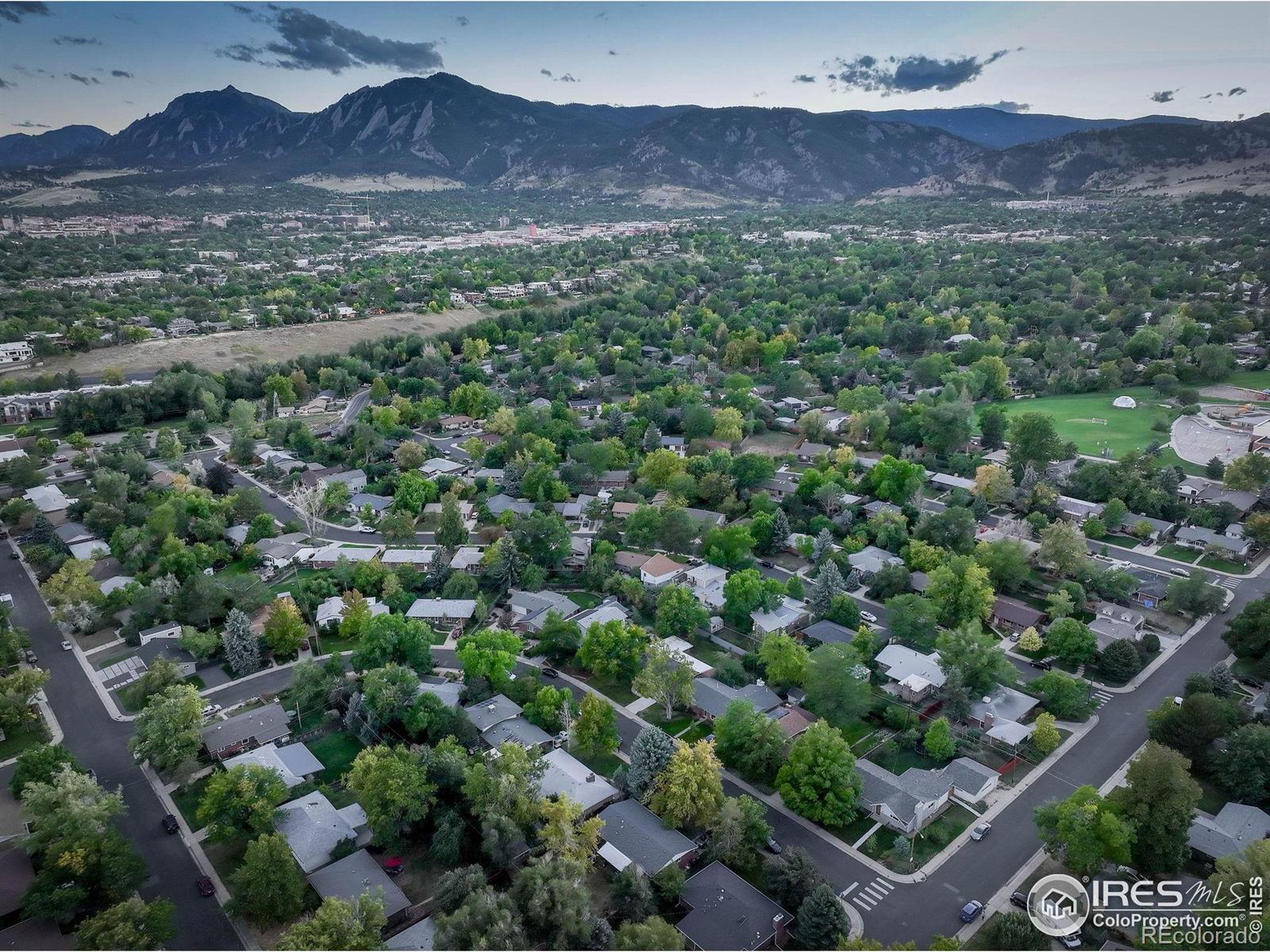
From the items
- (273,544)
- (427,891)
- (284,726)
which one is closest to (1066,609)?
(427,891)

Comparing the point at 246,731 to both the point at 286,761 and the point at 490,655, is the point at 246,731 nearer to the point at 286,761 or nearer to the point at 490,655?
the point at 286,761

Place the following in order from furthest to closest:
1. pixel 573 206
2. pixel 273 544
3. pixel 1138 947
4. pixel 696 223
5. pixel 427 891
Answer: pixel 573 206
pixel 696 223
pixel 273 544
pixel 427 891
pixel 1138 947

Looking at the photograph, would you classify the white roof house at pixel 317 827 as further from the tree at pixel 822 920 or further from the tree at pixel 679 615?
the tree at pixel 679 615

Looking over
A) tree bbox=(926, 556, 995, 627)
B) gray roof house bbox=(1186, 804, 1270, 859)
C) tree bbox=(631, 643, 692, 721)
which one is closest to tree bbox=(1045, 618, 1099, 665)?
tree bbox=(926, 556, 995, 627)

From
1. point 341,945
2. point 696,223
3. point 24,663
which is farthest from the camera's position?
point 696,223

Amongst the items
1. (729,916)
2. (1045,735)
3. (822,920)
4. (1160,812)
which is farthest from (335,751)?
(1160,812)

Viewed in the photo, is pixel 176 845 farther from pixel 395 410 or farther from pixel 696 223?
pixel 696 223
